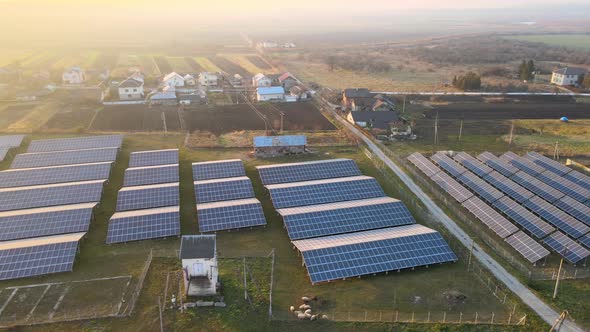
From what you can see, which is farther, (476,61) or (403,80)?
(476,61)

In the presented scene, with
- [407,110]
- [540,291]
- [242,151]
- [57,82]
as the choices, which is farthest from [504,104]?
[57,82]

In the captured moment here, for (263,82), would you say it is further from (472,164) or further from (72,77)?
(472,164)

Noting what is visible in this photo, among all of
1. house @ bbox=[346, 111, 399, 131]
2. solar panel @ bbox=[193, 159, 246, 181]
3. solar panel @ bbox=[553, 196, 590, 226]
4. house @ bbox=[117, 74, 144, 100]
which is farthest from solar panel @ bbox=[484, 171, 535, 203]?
house @ bbox=[117, 74, 144, 100]

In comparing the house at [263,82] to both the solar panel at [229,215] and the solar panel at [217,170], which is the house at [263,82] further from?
the solar panel at [229,215]

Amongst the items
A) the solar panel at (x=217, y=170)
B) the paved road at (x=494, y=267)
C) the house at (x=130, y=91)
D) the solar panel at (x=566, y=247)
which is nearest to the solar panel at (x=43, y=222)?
the solar panel at (x=217, y=170)

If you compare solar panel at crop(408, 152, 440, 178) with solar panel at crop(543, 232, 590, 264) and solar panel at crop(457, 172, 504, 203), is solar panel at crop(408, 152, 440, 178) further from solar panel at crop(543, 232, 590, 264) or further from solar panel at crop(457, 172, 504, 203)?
solar panel at crop(543, 232, 590, 264)

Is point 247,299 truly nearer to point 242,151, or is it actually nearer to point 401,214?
point 401,214
